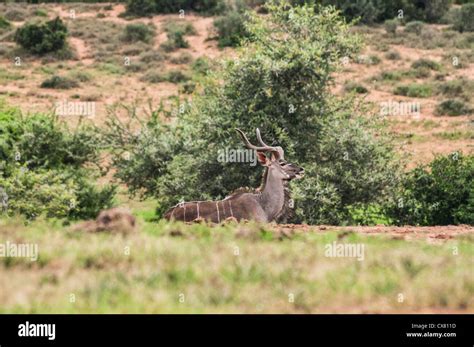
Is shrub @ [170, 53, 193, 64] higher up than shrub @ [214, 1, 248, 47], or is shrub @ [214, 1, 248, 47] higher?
shrub @ [214, 1, 248, 47]

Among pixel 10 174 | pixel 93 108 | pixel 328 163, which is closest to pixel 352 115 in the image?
pixel 328 163

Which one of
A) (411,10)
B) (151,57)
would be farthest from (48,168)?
(411,10)

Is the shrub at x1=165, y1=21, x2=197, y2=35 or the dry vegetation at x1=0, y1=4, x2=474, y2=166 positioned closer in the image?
the dry vegetation at x1=0, y1=4, x2=474, y2=166

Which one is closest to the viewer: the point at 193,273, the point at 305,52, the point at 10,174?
the point at 193,273

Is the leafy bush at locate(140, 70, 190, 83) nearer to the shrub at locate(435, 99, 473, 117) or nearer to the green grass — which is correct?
the shrub at locate(435, 99, 473, 117)

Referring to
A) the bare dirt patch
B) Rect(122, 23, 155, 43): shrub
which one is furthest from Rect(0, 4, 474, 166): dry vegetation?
the bare dirt patch

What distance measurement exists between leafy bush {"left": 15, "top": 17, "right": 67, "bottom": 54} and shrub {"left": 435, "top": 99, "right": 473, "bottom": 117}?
20045 mm

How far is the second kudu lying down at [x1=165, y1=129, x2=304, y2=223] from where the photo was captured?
14.0 metres

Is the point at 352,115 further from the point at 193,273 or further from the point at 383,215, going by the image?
the point at 193,273

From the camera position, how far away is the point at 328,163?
19516 mm

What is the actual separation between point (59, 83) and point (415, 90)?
14423 millimetres

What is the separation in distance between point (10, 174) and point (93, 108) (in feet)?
59.4

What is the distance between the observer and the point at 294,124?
19.3 m

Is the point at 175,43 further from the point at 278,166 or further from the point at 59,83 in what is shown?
the point at 278,166
